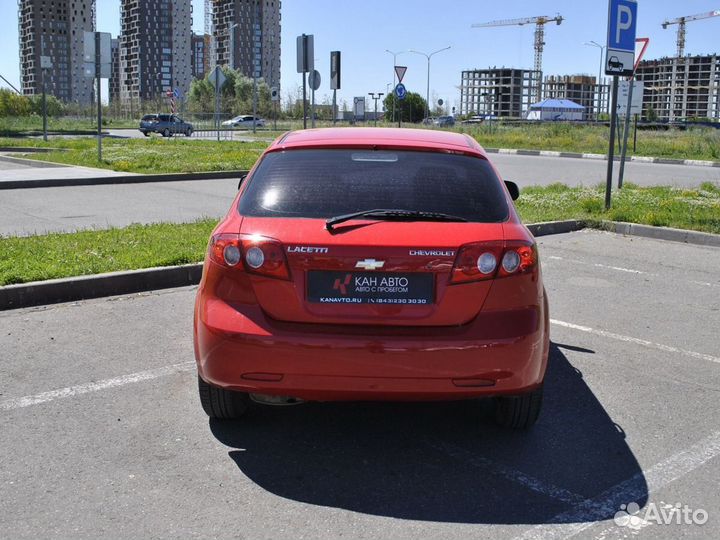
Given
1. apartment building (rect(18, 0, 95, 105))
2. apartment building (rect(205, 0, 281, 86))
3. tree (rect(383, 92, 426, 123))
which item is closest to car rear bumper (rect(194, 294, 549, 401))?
tree (rect(383, 92, 426, 123))

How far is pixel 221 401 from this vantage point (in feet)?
13.9

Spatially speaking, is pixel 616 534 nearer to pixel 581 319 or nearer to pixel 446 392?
pixel 446 392

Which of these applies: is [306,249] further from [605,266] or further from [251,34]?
[251,34]

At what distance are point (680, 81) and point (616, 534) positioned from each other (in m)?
213

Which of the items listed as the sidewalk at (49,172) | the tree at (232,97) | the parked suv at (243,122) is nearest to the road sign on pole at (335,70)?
the sidewalk at (49,172)

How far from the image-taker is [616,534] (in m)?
3.29

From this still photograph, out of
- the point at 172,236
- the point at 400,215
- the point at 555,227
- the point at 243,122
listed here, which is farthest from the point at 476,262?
the point at 243,122

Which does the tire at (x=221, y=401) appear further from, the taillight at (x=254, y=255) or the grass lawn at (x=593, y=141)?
the grass lawn at (x=593, y=141)

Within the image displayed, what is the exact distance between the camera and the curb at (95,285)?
22.6 ft

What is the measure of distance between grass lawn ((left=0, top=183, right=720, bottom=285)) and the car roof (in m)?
3.54

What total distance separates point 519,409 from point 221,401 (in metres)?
1.58

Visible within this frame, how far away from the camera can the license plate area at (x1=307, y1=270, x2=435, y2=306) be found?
3.77m

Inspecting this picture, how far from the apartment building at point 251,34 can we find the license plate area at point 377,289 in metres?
186

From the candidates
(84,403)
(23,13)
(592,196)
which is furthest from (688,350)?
(23,13)
